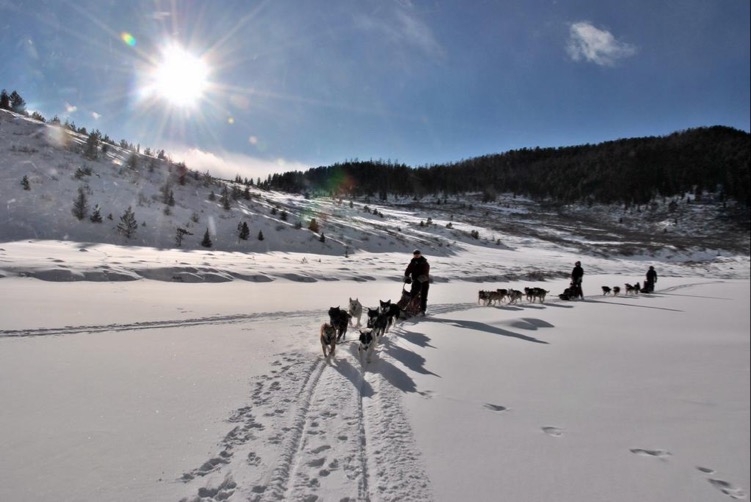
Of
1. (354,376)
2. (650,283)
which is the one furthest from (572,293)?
(354,376)

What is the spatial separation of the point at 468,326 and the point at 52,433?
7308 mm

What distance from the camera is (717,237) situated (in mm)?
61250

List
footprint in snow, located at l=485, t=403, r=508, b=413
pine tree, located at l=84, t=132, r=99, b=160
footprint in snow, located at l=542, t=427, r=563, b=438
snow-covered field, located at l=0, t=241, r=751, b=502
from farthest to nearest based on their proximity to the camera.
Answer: pine tree, located at l=84, t=132, r=99, b=160 → footprint in snow, located at l=485, t=403, r=508, b=413 → footprint in snow, located at l=542, t=427, r=563, b=438 → snow-covered field, located at l=0, t=241, r=751, b=502

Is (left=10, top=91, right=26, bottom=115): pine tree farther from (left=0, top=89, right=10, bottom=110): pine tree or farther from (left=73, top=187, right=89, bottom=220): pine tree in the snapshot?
(left=73, top=187, right=89, bottom=220): pine tree

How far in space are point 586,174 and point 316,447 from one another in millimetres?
145788

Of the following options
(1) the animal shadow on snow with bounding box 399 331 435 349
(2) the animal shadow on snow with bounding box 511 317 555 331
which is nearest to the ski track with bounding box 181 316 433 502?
(1) the animal shadow on snow with bounding box 399 331 435 349

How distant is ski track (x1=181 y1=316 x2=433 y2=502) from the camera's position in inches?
108

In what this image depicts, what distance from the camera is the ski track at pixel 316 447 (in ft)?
9.00

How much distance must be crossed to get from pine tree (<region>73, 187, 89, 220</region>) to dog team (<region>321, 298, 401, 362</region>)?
16481 mm

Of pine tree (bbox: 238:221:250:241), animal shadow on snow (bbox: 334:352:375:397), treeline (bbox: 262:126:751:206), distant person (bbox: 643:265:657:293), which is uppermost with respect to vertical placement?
treeline (bbox: 262:126:751:206)

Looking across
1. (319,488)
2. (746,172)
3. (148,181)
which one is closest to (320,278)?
(319,488)

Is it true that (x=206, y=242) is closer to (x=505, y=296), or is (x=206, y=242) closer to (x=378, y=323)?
(x=505, y=296)

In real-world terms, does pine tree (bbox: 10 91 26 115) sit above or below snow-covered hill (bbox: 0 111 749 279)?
above

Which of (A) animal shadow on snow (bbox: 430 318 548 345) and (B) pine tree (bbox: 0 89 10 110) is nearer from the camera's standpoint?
(A) animal shadow on snow (bbox: 430 318 548 345)
